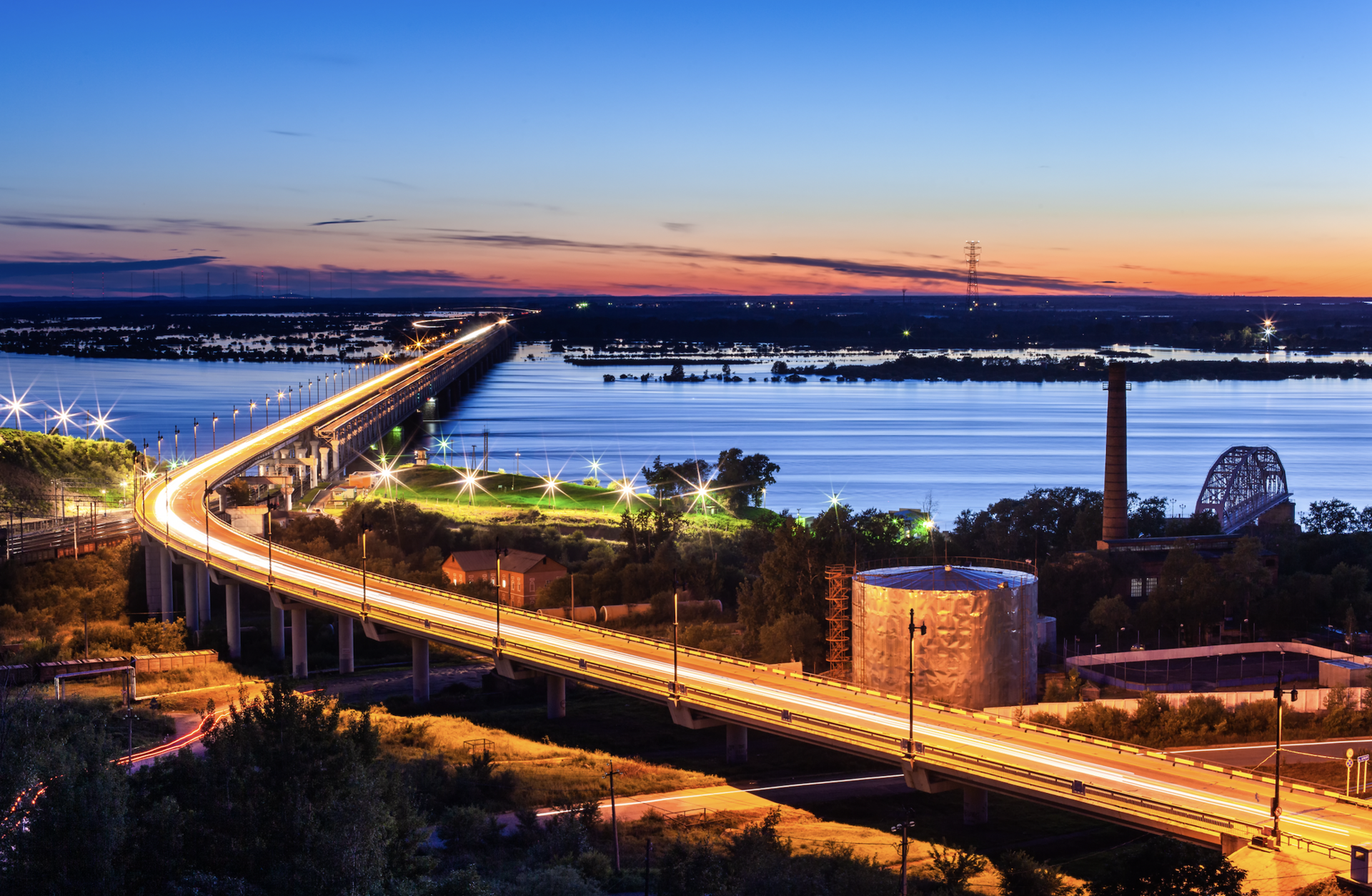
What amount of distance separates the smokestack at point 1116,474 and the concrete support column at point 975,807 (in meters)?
30.0

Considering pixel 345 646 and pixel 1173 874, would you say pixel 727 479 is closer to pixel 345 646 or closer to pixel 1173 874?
pixel 345 646

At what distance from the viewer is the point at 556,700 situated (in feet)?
136

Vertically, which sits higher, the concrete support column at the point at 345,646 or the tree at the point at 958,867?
the tree at the point at 958,867

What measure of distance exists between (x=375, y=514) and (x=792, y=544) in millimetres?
33342

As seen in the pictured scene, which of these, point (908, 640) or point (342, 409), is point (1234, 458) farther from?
point (342, 409)

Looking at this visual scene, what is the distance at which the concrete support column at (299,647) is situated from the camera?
164 feet

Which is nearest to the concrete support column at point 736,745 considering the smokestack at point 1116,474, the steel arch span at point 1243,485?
the smokestack at point 1116,474

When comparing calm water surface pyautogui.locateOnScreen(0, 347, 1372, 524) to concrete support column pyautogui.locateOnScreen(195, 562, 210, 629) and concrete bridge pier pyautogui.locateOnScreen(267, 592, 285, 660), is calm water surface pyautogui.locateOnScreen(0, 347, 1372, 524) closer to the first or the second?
concrete support column pyautogui.locateOnScreen(195, 562, 210, 629)

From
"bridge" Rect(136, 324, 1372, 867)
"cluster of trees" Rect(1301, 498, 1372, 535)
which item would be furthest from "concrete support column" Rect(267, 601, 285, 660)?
"cluster of trees" Rect(1301, 498, 1372, 535)

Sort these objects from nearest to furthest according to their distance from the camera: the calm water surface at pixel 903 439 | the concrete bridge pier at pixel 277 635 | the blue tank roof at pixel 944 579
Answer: the blue tank roof at pixel 944 579 < the concrete bridge pier at pixel 277 635 < the calm water surface at pixel 903 439

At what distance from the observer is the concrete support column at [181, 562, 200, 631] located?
56562 millimetres

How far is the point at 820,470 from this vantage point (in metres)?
123

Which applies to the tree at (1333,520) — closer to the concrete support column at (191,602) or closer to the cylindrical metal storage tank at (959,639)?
the cylindrical metal storage tank at (959,639)

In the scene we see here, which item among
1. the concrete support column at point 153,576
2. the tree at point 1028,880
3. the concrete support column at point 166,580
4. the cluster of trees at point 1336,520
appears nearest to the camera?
the tree at point 1028,880
